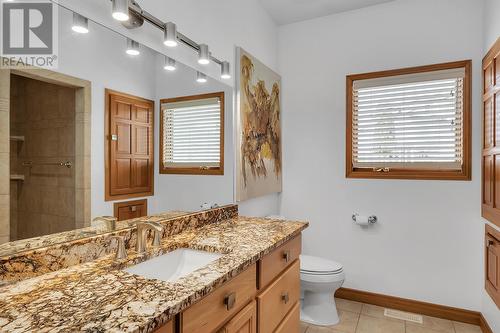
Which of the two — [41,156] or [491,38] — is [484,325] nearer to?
[491,38]

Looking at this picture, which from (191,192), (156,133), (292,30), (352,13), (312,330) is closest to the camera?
(156,133)

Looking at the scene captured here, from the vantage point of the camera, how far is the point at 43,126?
108 centimetres

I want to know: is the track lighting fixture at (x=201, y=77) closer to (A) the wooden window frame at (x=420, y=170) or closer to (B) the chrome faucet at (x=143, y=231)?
(B) the chrome faucet at (x=143, y=231)

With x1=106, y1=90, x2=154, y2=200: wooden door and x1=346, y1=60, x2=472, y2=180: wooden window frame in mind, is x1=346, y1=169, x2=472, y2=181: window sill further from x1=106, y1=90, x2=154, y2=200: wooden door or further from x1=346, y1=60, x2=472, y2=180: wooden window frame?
x1=106, y1=90, x2=154, y2=200: wooden door

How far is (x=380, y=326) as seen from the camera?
2379mm

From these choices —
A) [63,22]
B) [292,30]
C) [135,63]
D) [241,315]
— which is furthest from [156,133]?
[292,30]

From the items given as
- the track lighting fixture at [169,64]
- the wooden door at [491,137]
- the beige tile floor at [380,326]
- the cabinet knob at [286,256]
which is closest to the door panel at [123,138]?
the track lighting fixture at [169,64]

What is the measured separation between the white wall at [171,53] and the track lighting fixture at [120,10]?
9 centimetres

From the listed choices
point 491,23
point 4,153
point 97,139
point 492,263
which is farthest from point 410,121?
point 4,153

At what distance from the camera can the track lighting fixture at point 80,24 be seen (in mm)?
1190

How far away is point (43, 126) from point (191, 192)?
35.5 inches

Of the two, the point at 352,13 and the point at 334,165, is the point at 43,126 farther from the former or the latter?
the point at 352,13

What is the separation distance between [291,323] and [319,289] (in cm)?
63

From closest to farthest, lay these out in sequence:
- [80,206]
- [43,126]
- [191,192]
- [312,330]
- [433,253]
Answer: [43,126] < [80,206] < [191,192] < [312,330] < [433,253]
